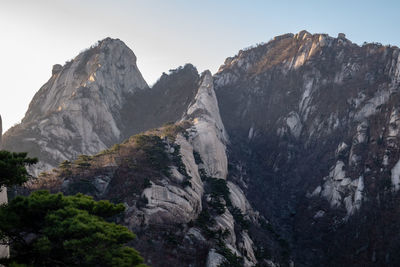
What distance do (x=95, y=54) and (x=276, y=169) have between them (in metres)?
60.3

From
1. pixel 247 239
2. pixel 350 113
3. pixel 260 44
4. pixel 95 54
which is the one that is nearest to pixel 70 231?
pixel 247 239

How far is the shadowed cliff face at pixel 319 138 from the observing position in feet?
179

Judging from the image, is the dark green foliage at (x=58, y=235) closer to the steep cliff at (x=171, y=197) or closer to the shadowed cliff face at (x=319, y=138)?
the steep cliff at (x=171, y=197)

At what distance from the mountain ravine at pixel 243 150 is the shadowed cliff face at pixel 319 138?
248mm

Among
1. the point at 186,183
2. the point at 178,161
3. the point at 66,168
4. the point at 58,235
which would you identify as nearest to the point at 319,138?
the point at 178,161

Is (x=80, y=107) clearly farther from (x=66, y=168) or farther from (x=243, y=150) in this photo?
(x=66, y=168)

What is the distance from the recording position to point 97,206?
19.1 metres

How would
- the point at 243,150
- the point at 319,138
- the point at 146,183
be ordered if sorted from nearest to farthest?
the point at 146,183 → the point at 319,138 → the point at 243,150

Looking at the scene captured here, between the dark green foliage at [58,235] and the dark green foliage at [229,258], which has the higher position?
the dark green foliage at [229,258]

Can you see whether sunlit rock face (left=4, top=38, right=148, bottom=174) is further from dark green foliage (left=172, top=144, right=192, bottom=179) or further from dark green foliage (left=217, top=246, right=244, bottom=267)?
dark green foliage (left=217, top=246, right=244, bottom=267)

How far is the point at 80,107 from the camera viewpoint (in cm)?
8894

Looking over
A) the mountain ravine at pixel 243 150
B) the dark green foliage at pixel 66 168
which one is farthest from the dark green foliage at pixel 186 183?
the dark green foliage at pixel 66 168

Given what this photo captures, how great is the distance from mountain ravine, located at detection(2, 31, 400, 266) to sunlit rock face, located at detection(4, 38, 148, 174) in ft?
1.12

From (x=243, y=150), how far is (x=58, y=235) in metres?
65.9
